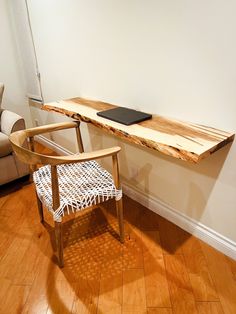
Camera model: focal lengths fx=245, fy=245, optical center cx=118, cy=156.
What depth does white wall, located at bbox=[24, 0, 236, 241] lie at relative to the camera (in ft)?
3.79

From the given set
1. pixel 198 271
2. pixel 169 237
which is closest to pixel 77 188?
pixel 169 237

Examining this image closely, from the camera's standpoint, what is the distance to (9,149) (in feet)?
6.70

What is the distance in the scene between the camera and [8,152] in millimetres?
2059

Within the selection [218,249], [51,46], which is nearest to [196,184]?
[218,249]

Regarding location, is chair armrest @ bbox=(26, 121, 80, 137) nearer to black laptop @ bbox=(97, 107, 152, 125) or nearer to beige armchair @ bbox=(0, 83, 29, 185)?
black laptop @ bbox=(97, 107, 152, 125)

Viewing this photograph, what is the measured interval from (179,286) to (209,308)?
0.17 metres

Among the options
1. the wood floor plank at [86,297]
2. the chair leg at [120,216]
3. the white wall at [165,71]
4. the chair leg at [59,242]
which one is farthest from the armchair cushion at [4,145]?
the wood floor plank at [86,297]

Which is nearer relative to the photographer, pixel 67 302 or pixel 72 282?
pixel 67 302

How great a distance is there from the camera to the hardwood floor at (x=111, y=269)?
47.2 inches

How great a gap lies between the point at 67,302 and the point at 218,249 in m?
0.91

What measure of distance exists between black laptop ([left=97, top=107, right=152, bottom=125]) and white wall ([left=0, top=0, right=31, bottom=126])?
1828 mm

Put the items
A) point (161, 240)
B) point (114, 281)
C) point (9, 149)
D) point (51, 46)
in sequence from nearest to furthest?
point (114, 281), point (161, 240), point (9, 149), point (51, 46)

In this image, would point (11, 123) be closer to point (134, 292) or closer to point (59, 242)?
point (59, 242)

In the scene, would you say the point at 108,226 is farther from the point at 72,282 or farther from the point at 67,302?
the point at 67,302
